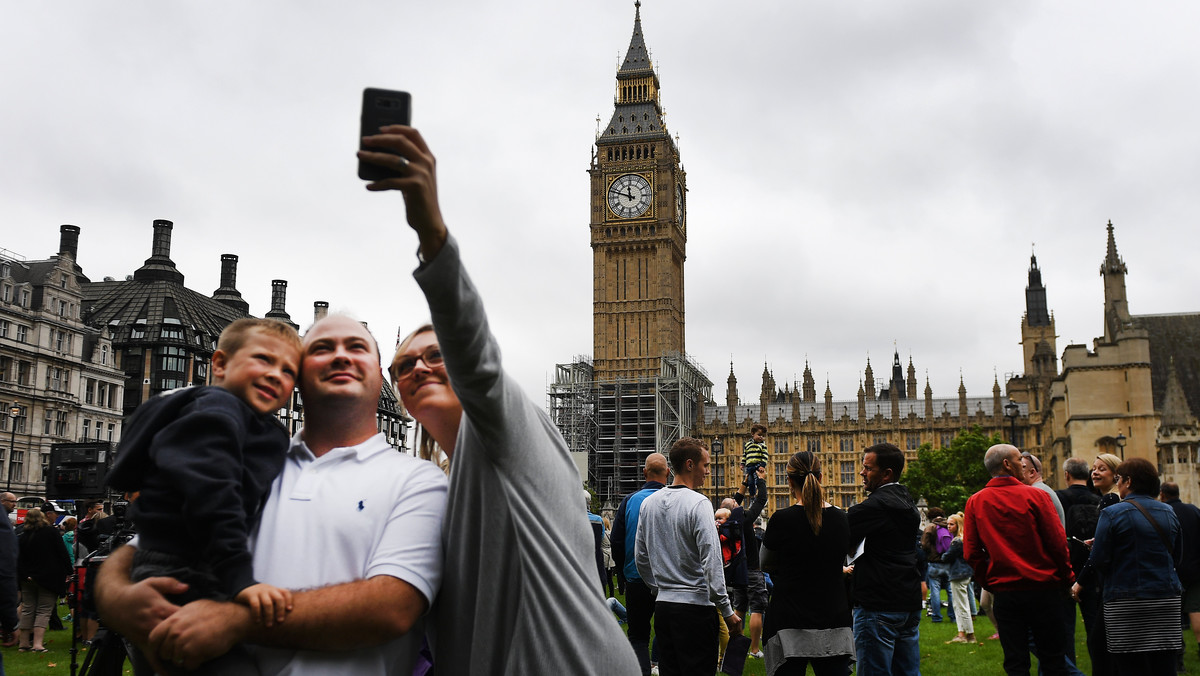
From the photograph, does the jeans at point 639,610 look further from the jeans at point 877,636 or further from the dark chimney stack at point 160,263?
the dark chimney stack at point 160,263

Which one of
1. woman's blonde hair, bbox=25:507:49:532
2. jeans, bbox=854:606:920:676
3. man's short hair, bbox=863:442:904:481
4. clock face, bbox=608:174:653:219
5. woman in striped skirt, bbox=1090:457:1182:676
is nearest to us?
jeans, bbox=854:606:920:676

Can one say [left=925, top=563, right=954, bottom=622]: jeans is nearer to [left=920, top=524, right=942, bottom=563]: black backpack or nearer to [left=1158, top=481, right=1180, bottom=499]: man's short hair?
[left=920, top=524, right=942, bottom=563]: black backpack

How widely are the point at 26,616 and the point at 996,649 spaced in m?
11.6

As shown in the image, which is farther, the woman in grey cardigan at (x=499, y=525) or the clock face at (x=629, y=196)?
the clock face at (x=629, y=196)

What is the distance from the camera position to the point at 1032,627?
6363 mm

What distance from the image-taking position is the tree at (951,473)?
182 feet

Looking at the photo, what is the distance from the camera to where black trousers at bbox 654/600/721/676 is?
6.36m

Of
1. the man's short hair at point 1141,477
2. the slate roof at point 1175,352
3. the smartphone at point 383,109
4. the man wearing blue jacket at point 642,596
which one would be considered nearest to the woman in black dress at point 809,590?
the man wearing blue jacket at point 642,596

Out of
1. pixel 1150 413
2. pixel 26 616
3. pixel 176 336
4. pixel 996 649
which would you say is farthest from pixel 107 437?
pixel 1150 413

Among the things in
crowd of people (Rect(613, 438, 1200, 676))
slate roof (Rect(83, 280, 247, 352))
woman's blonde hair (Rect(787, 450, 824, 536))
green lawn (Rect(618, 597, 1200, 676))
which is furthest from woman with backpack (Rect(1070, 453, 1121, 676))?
slate roof (Rect(83, 280, 247, 352))

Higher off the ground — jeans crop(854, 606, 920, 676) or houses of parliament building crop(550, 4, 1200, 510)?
houses of parliament building crop(550, 4, 1200, 510)

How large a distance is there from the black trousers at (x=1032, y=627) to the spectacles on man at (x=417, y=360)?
5253mm

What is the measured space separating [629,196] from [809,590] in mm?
74234

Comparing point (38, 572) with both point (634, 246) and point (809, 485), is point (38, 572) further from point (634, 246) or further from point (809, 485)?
point (634, 246)
